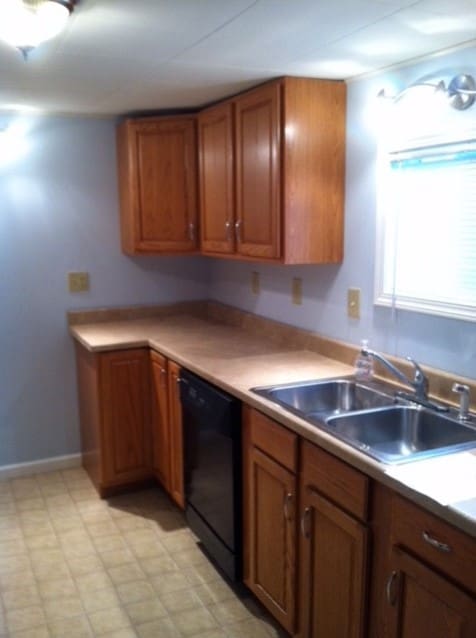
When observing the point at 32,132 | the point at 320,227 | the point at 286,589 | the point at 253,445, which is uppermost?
the point at 32,132

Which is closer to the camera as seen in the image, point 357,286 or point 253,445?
point 253,445

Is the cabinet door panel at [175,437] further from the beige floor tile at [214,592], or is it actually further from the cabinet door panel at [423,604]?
the cabinet door panel at [423,604]

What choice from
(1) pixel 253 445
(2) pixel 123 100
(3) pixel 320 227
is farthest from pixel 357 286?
(2) pixel 123 100

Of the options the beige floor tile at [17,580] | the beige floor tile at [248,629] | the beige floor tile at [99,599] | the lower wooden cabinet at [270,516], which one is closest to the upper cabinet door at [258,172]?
Result: the lower wooden cabinet at [270,516]

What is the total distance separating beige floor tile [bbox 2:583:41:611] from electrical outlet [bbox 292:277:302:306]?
5.67 feet

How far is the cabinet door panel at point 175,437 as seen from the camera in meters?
2.94

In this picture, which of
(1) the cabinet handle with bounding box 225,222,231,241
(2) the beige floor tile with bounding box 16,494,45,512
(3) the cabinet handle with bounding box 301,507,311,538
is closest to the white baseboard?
(2) the beige floor tile with bounding box 16,494,45,512

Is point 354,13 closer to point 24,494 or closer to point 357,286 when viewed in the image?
point 357,286

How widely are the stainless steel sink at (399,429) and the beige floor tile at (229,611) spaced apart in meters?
0.87

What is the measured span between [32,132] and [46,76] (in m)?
1.02

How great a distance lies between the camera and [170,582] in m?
2.59

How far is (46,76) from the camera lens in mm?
2490

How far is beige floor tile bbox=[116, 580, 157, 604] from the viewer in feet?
8.18

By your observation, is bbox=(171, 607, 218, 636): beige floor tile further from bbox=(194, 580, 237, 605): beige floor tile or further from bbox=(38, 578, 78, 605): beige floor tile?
bbox=(38, 578, 78, 605): beige floor tile
